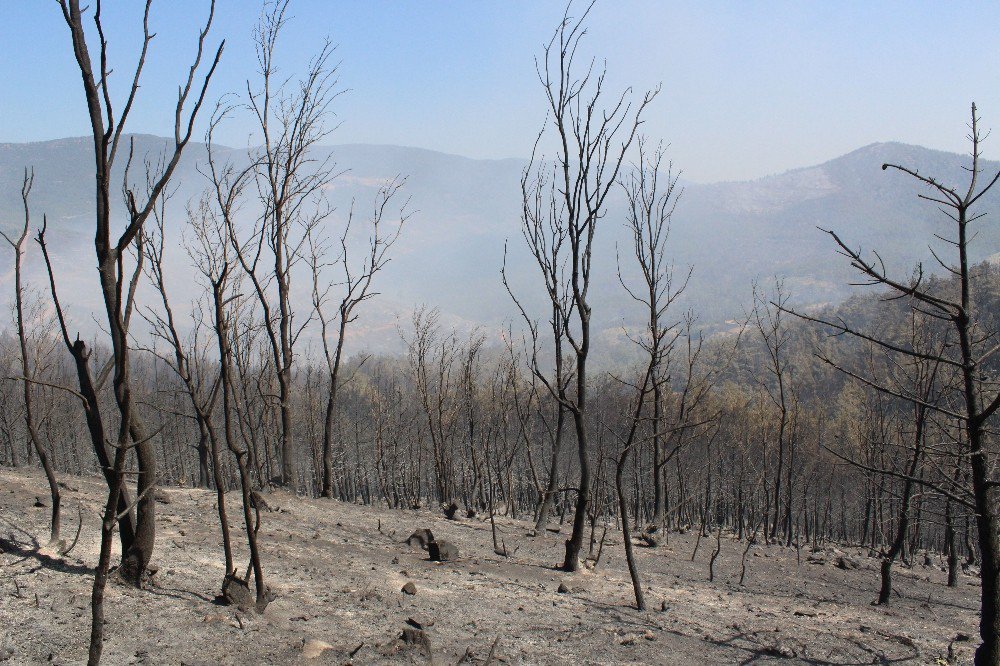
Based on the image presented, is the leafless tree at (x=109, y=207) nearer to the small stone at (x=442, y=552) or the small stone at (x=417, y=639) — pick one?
the small stone at (x=417, y=639)

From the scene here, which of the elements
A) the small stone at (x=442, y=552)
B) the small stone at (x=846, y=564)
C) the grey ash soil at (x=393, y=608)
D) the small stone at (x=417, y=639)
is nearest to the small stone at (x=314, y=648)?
the grey ash soil at (x=393, y=608)

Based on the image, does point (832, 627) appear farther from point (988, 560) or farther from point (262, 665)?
point (262, 665)

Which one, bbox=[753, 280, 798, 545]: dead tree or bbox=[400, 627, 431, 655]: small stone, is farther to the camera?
bbox=[753, 280, 798, 545]: dead tree

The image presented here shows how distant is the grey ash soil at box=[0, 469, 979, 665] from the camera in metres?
5.02

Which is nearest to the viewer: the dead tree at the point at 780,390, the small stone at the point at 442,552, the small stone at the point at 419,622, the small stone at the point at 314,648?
the small stone at the point at 314,648

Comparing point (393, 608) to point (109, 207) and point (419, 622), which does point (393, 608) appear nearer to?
point (419, 622)

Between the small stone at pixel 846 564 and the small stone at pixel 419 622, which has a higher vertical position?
the small stone at pixel 419 622

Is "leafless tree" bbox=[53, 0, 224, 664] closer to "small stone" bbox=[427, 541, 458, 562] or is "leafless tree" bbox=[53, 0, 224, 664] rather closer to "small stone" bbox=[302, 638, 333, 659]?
"small stone" bbox=[302, 638, 333, 659]

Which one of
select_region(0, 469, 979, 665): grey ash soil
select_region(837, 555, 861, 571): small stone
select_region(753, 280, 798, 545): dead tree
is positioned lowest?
select_region(837, 555, 861, 571): small stone

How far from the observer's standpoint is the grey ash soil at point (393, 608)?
16.5 feet

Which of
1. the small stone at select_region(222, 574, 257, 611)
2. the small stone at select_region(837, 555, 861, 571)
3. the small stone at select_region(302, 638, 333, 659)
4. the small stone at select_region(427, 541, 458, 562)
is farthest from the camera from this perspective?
the small stone at select_region(837, 555, 861, 571)

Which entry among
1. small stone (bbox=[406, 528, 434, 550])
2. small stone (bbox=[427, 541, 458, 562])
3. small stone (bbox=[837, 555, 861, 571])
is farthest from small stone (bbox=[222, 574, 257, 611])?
small stone (bbox=[837, 555, 861, 571])

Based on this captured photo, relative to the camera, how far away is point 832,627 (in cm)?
750

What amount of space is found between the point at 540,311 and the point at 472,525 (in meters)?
177
